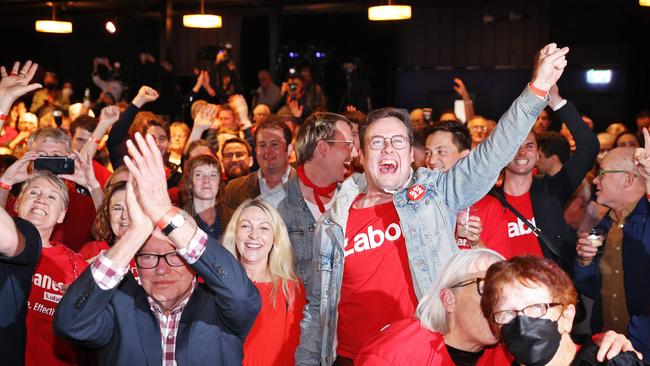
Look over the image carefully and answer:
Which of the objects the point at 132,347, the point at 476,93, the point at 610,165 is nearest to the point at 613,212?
the point at 610,165

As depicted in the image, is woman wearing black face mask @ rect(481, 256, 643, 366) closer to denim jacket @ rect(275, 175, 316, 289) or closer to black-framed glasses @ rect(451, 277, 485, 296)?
→ black-framed glasses @ rect(451, 277, 485, 296)

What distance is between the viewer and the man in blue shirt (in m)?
3.97

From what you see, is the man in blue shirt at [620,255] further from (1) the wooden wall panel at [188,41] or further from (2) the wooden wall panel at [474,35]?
(1) the wooden wall panel at [188,41]

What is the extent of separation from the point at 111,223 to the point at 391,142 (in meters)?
1.54

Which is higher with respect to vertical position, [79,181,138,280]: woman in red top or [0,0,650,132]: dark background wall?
[0,0,650,132]: dark background wall

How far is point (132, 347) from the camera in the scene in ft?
8.44

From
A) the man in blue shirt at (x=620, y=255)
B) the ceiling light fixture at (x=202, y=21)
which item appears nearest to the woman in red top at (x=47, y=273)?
the man in blue shirt at (x=620, y=255)

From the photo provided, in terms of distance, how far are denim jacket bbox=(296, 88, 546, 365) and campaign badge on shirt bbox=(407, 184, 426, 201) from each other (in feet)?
0.04

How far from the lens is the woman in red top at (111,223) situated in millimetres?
3945

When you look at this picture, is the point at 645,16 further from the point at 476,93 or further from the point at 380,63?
the point at 380,63

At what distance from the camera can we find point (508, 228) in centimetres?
430

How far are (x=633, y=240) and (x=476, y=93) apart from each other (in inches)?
415

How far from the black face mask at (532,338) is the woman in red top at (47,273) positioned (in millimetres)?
2005

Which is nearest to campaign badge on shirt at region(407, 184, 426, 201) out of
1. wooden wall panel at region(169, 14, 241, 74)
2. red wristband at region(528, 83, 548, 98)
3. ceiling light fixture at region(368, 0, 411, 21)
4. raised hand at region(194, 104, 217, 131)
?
red wristband at region(528, 83, 548, 98)
